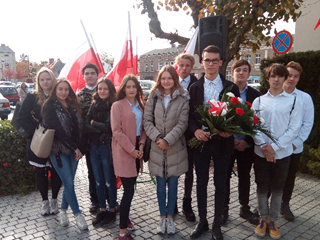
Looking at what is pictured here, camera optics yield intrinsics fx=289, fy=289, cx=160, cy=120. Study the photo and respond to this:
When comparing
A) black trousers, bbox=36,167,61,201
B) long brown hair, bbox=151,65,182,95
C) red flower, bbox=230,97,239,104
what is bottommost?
black trousers, bbox=36,167,61,201

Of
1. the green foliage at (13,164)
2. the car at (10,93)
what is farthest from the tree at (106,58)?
the green foliage at (13,164)

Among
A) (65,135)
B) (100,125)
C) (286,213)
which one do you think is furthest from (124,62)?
(286,213)

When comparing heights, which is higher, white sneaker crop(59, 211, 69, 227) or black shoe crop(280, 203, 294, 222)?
white sneaker crop(59, 211, 69, 227)

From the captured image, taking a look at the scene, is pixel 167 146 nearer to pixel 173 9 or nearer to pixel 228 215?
pixel 228 215

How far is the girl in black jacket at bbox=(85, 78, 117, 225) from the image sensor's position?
372 cm

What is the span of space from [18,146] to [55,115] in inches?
64.5

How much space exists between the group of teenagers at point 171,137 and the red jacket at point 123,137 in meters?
0.01

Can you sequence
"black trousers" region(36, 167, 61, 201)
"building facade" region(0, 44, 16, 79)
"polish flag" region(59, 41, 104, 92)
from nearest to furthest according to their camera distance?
1. "black trousers" region(36, 167, 61, 201)
2. "polish flag" region(59, 41, 104, 92)
3. "building facade" region(0, 44, 16, 79)

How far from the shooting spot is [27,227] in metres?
3.83

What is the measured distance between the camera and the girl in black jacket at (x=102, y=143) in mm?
3725

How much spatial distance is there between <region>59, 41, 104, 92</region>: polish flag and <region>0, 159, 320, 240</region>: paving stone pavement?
6.97 feet

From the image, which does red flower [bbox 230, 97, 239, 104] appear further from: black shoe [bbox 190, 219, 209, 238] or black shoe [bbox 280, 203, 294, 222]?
black shoe [bbox 280, 203, 294, 222]

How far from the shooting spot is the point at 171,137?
332cm

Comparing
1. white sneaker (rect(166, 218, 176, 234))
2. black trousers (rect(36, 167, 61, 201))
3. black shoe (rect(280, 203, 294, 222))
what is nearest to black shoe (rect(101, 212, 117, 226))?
white sneaker (rect(166, 218, 176, 234))
